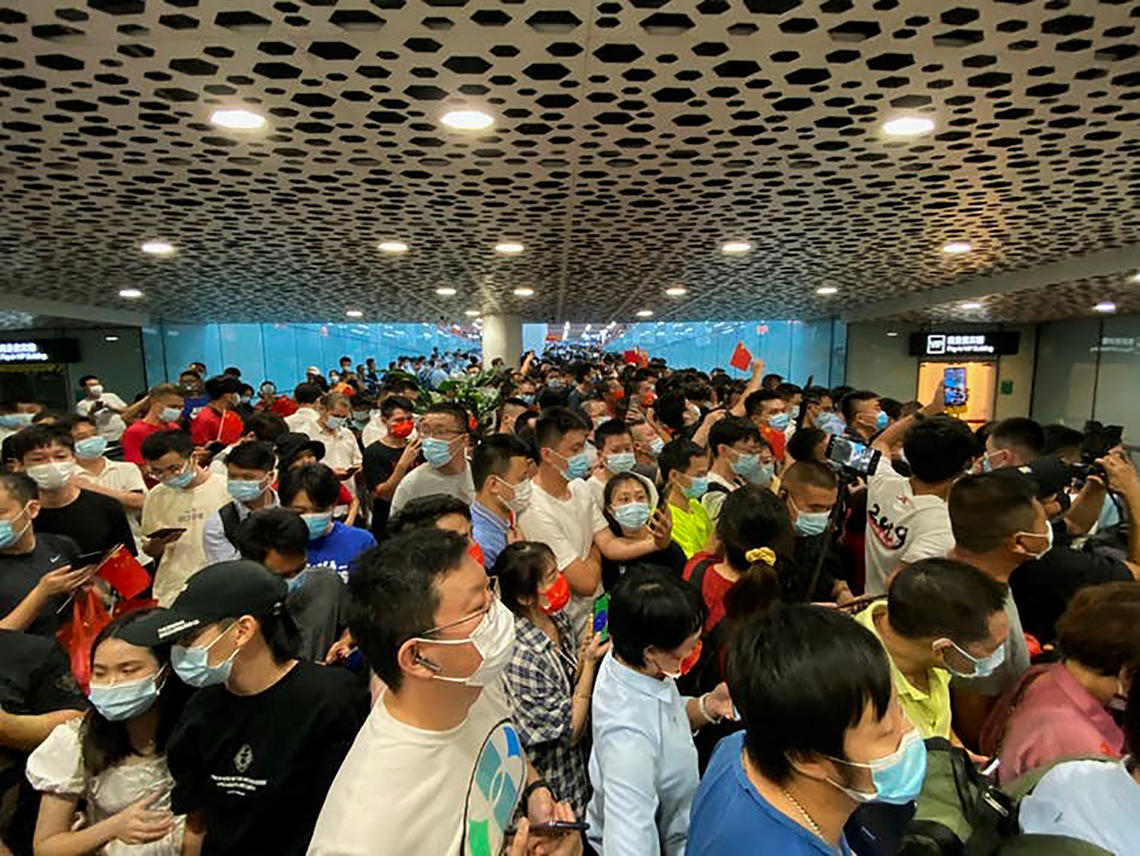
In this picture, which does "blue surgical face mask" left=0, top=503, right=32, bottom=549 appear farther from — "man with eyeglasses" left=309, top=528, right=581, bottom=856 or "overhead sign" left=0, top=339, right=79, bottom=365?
"overhead sign" left=0, top=339, right=79, bottom=365

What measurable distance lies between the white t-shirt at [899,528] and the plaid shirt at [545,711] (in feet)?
5.12

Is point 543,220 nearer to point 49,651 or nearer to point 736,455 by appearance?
point 736,455

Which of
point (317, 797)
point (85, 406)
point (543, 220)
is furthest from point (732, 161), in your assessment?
point (85, 406)

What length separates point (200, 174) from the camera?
375cm

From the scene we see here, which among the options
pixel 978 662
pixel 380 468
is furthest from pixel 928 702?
pixel 380 468

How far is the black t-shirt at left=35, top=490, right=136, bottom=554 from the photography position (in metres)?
3.21

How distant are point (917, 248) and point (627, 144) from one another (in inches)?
178

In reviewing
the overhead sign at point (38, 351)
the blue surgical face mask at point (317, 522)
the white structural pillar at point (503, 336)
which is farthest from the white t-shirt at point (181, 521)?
the overhead sign at point (38, 351)

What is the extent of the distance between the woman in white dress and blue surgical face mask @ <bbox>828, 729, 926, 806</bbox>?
158cm

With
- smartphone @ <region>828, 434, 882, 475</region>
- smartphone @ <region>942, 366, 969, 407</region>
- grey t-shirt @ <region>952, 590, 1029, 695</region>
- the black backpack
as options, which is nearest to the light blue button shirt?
the black backpack

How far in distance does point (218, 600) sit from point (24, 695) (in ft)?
3.36

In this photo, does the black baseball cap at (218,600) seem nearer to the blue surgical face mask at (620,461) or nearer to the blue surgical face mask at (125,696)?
the blue surgical face mask at (125,696)

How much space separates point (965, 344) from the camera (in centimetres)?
1408

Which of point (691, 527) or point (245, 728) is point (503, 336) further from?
point (245, 728)
